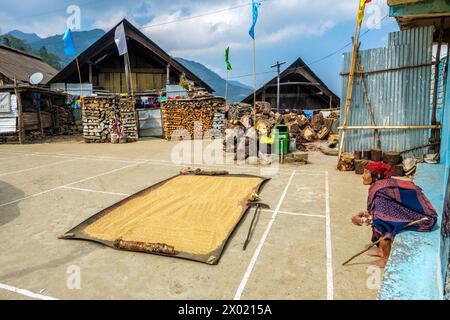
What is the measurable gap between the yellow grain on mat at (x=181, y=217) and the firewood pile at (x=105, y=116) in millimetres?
11703

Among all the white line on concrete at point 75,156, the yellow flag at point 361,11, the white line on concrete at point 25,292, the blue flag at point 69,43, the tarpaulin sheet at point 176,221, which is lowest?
the white line on concrete at point 25,292

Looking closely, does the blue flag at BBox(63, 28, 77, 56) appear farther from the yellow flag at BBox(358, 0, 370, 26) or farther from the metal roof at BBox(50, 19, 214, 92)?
the yellow flag at BBox(358, 0, 370, 26)

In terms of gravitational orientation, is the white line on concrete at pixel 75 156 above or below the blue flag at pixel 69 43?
below

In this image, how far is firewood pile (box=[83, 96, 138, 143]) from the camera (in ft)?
58.1

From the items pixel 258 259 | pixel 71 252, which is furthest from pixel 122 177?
pixel 258 259

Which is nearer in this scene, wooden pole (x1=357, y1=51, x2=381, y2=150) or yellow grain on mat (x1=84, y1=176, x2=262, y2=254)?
yellow grain on mat (x1=84, y1=176, x2=262, y2=254)

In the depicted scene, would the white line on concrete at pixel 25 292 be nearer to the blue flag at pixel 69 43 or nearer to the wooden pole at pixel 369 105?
the wooden pole at pixel 369 105

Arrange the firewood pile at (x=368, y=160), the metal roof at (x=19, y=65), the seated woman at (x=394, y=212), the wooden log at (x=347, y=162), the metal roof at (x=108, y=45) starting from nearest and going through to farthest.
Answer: the seated woman at (x=394, y=212), the firewood pile at (x=368, y=160), the wooden log at (x=347, y=162), the metal roof at (x=108, y=45), the metal roof at (x=19, y=65)

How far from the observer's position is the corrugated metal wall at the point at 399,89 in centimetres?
814

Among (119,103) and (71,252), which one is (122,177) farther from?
(119,103)

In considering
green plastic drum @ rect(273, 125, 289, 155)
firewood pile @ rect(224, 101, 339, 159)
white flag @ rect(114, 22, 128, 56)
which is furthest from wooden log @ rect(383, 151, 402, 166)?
white flag @ rect(114, 22, 128, 56)

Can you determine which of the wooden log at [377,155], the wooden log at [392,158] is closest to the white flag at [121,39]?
the wooden log at [377,155]
